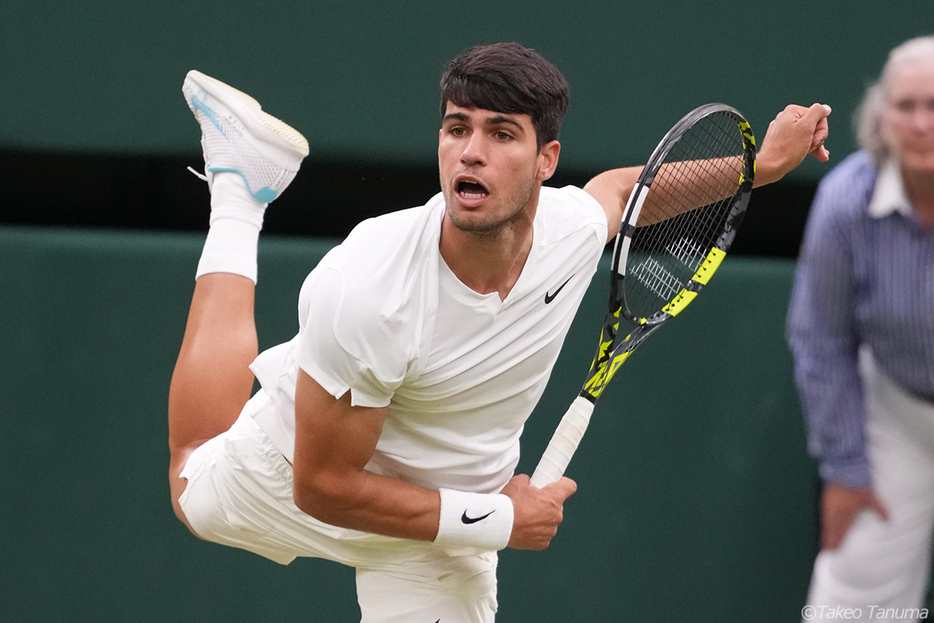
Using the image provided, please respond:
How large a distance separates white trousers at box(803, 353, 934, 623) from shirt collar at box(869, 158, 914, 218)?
279 mm

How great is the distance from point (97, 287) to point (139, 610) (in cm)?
76

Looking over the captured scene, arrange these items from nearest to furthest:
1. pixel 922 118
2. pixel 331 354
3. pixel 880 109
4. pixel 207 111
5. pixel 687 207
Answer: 1. pixel 331 354
2. pixel 922 118
3. pixel 880 109
4. pixel 687 207
5. pixel 207 111

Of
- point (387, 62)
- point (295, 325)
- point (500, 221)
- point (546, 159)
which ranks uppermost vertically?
point (387, 62)

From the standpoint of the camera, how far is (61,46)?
8.55 feet

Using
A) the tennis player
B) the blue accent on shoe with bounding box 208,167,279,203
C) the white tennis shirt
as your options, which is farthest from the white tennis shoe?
the white tennis shirt

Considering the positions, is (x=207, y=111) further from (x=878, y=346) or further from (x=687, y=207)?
(x=878, y=346)

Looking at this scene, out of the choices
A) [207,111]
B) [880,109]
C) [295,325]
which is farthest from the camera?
[295,325]

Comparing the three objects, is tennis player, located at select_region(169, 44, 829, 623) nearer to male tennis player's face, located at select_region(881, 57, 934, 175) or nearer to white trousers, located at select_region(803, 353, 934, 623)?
male tennis player's face, located at select_region(881, 57, 934, 175)

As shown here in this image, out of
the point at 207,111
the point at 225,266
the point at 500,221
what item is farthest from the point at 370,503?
the point at 207,111

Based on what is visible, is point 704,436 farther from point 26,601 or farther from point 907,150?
point 26,601

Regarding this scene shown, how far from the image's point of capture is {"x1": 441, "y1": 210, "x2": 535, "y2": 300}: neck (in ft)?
5.20

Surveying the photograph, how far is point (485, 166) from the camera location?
1537 mm

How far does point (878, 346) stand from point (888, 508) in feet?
0.91

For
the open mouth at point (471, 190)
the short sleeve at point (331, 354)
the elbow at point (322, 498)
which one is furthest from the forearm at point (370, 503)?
the open mouth at point (471, 190)
